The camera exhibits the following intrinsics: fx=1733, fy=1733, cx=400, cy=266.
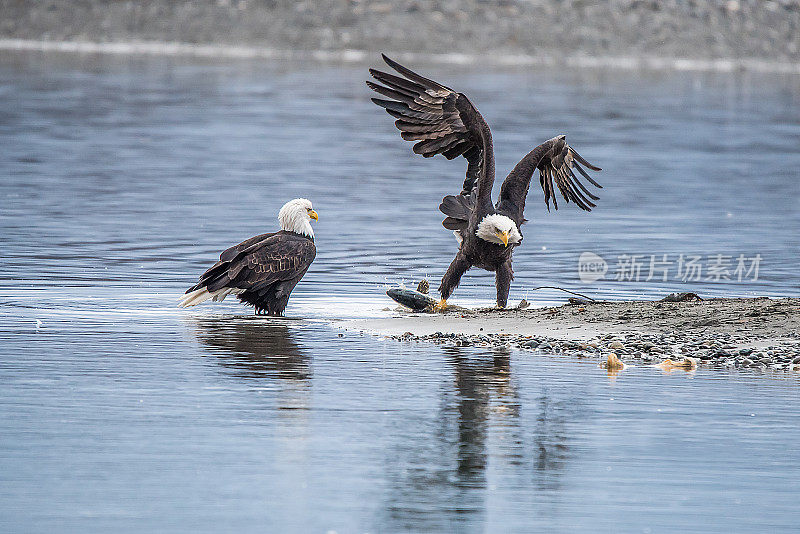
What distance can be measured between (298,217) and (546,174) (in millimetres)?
2498

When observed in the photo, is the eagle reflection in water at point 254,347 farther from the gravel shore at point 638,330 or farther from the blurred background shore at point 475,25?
the blurred background shore at point 475,25

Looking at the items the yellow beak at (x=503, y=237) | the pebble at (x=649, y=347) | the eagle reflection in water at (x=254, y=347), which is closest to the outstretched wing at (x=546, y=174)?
the yellow beak at (x=503, y=237)

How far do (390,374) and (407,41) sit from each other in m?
59.7

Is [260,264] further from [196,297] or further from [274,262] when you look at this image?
[196,297]

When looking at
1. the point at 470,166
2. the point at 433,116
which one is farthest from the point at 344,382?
the point at 470,166

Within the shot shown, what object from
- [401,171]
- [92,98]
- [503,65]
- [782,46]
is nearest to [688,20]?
[782,46]

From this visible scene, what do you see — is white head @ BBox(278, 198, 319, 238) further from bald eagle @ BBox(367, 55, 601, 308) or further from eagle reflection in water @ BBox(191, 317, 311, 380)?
eagle reflection in water @ BBox(191, 317, 311, 380)

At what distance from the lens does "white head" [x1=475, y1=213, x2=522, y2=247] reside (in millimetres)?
13602

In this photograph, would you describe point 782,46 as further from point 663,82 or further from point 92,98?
point 92,98

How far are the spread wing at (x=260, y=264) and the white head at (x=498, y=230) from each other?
5.22 feet

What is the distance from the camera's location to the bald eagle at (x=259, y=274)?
13969 mm

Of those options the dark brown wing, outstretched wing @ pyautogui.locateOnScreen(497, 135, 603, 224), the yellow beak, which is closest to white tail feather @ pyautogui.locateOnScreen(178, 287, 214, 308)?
the dark brown wing

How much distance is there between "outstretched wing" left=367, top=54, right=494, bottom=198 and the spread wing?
132cm

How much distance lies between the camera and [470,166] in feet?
48.6
